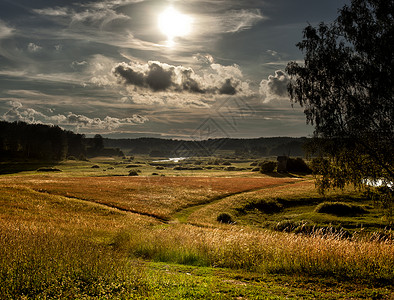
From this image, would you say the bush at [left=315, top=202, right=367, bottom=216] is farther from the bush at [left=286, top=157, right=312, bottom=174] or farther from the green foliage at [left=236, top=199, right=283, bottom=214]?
the bush at [left=286, top=157, right=312, bottom=174]

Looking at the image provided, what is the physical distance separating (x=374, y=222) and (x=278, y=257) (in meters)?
25.3

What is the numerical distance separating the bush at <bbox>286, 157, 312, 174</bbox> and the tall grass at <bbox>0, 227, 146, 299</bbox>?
10062cm

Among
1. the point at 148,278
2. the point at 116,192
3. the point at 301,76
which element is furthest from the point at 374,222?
the point at 116,192

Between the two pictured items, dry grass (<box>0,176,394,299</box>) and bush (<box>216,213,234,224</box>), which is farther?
bush (<box>216,213,234,224</box>)

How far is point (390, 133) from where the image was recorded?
22.4 meters

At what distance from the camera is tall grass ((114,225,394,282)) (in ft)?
44.8

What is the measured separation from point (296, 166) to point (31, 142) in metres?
132

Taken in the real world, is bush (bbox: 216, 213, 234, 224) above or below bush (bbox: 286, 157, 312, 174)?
below

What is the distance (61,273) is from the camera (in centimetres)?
1082

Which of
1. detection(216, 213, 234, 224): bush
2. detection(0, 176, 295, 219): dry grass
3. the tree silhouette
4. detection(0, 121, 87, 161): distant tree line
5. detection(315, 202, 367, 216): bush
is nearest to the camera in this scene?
the tree silhouette

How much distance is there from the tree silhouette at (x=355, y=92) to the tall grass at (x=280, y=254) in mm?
10017

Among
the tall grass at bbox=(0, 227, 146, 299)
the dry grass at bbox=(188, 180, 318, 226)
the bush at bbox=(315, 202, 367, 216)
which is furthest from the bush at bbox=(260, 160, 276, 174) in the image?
A: the tall grass at bbox=(0, 227, 146, 299)

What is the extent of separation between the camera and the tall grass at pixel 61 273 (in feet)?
32.1

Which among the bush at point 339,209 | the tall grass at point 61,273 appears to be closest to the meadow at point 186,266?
the tall grass at point 61,273
